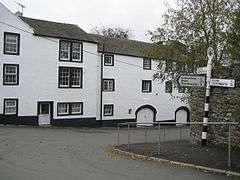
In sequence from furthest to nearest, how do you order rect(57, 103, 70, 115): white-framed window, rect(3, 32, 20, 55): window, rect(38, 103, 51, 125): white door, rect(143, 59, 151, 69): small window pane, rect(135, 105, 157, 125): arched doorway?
1. rect(135, 105, 157, 125): arched doorway
2. rect(143, 59, 151, 69): small window pane
3. rect(57, 103, 70, 115): white-framed window
4. rect(38, 103, 51, 125): white door
5. rect(3, 32, 20, 55): window

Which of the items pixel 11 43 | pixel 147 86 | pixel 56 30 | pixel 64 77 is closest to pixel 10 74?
pixel 11 43

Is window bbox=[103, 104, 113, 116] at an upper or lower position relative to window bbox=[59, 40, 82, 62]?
lower

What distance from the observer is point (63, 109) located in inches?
1500

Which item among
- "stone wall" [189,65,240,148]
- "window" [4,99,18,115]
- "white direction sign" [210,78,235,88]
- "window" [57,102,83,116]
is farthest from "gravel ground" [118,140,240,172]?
"window" [57,102,83,116]

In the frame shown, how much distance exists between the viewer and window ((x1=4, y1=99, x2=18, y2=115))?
34.3 meters

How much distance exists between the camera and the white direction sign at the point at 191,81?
13742 mm

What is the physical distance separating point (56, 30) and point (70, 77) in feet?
14.0

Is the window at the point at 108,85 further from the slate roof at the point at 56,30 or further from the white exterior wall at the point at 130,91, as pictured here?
the slate roof at the point at 56,30

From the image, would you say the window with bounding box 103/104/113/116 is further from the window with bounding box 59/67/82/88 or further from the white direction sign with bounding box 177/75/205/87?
the white direction sign with bounding box 177/75/205/87

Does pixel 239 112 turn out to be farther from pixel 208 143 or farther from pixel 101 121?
pixel 101 121

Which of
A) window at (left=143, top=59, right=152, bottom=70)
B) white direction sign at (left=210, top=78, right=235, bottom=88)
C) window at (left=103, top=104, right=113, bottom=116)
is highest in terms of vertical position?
window at (left=143, top=59, right=152, bottom=70)

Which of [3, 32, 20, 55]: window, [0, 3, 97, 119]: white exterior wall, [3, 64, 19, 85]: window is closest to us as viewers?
[3, 64, 19, 85]: window

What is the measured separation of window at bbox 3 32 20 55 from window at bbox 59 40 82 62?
400 centimetres

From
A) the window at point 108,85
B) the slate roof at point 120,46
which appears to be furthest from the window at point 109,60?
the window at point 108,85
